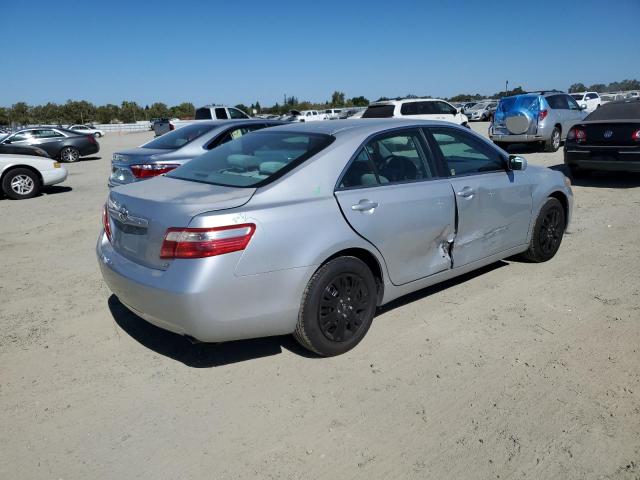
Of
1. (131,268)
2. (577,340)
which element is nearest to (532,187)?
(577,340)

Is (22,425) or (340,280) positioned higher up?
(340,280)

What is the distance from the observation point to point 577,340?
3.71 m

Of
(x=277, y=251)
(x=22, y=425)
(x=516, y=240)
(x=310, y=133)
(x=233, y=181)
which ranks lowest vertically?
(x=22, y=425)

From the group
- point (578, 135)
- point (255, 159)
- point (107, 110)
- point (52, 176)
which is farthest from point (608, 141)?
point (107, 110)

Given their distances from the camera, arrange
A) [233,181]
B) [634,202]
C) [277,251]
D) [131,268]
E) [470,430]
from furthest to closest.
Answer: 1. [634,202]
2. [233,181]
3. [131,268]
4. [277,251]
5. [470,430]

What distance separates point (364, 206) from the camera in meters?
3.53

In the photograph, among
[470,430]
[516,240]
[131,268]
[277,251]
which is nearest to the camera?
[470,430]

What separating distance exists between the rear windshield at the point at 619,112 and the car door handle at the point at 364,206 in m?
7.77

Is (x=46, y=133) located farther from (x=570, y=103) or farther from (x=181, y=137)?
(x=570, y=103)

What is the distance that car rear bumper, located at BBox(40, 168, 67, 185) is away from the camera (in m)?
11.1

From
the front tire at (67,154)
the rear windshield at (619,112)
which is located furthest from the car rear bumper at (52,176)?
the rear windshield at (619,112)

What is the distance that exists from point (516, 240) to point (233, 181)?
279 centimetres

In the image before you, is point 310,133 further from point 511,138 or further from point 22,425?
point 511,138

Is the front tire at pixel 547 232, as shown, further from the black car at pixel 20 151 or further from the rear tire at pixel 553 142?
the rear tire at pixel 553 142
